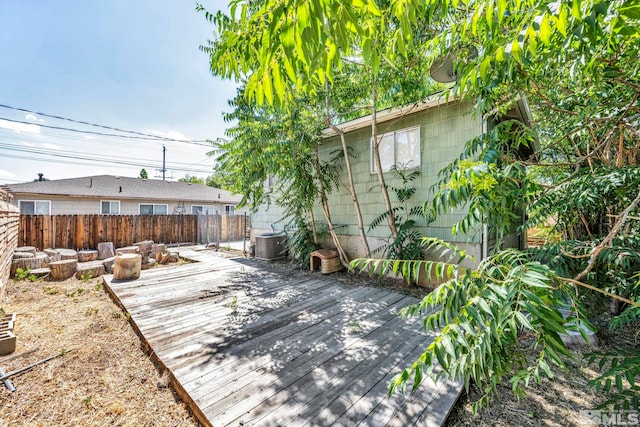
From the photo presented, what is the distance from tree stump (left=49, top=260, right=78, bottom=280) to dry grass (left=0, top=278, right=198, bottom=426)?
1794mm

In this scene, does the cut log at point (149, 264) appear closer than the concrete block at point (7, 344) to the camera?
No

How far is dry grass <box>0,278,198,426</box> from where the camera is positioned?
6.27ft

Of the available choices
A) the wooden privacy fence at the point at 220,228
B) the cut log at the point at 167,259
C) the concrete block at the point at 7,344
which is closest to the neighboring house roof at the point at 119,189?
the wooden privacy fence at the point at 220,228

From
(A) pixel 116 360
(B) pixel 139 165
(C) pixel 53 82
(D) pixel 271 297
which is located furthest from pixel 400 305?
(B) pixel 139 165

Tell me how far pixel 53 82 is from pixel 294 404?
15.9 metres

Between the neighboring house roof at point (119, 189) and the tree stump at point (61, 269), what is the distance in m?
5.46

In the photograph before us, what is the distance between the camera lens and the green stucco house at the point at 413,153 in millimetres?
4551

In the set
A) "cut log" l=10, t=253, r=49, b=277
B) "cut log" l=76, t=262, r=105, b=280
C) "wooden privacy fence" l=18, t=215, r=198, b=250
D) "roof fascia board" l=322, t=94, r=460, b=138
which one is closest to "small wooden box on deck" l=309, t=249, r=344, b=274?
"roof fascia board" l=322, t=94, r=460, b=138

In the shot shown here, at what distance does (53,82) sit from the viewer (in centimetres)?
1045

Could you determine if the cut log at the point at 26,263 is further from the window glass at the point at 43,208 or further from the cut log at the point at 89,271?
the window glass at the point at 43,208

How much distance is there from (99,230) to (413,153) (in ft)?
38.9

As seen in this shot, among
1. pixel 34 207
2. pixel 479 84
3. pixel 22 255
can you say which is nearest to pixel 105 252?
pixel 22 255

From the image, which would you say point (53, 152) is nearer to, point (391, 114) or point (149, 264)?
point (149, 264)

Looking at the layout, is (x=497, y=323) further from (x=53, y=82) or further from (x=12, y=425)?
(x=53, y=82)
